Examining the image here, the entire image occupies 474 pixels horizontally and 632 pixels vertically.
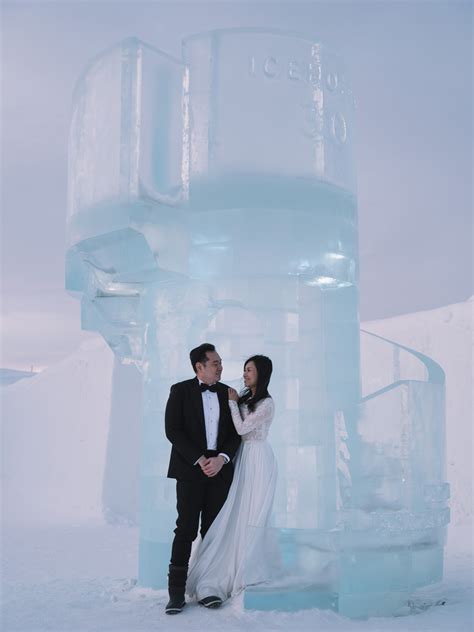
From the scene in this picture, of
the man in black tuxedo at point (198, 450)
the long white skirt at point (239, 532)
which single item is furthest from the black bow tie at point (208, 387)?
the long white skirt at point (239, 532)

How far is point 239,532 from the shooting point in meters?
4.81

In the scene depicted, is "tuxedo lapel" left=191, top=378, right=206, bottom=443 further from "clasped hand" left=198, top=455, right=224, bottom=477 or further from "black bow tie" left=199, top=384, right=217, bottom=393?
"clasped hand" left=198, top=455, right=224, bottom=477

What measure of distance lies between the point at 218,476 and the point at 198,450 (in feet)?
0.73

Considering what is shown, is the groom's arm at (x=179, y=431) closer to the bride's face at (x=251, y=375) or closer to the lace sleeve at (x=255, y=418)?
the lace sleeve at (x=255, y=418)

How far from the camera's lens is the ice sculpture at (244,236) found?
556cm

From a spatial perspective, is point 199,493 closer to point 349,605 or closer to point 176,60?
point 349,605

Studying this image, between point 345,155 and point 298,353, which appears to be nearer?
point 298,353

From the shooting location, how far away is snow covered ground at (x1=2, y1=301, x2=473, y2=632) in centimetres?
464

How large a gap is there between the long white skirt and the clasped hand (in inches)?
7.8

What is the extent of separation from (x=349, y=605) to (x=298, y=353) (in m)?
1.80

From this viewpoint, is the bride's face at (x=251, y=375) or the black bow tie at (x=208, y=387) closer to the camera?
the bride's face at (x=251, y=375)

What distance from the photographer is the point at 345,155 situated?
19.8 ft

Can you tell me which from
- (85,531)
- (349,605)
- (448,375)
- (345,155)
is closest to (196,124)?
(345,155)

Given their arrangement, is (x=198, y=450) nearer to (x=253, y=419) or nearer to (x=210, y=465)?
(x=210, y=465)
